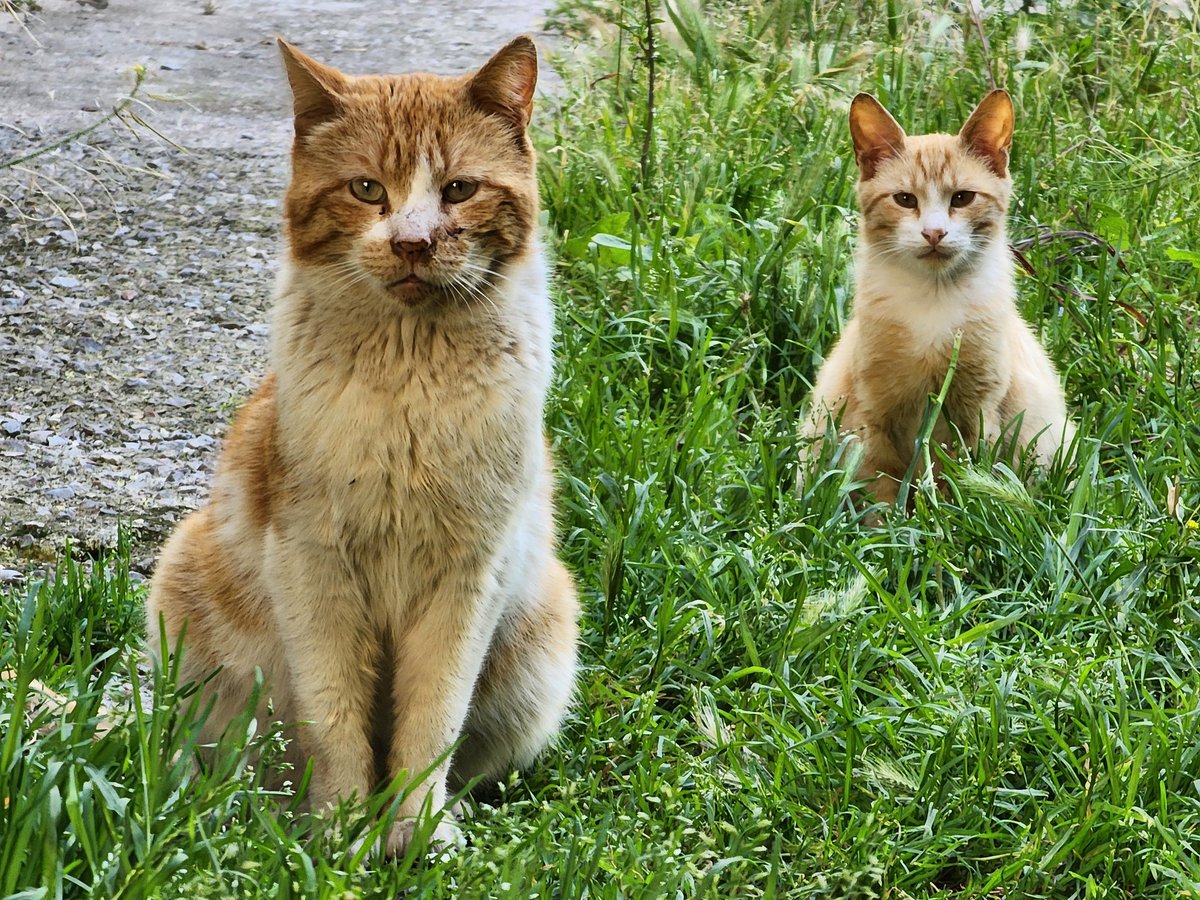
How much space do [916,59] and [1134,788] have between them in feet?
12.7

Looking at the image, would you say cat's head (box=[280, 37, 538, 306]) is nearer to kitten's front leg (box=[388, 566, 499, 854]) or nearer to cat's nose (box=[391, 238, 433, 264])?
cat's nose (box=[391, 238, 433, 264])

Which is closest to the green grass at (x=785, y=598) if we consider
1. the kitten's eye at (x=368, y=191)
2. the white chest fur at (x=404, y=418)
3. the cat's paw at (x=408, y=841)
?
the cat's paw at (x=408, y=841)

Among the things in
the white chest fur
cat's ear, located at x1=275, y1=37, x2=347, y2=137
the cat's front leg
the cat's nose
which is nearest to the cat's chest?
the white chest fur

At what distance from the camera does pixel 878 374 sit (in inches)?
159

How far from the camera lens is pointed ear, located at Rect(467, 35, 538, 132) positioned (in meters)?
2.76

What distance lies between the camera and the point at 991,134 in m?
4.10

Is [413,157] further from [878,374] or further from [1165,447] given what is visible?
[1165,447]

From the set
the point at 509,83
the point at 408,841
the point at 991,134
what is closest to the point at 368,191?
the point at 509,83

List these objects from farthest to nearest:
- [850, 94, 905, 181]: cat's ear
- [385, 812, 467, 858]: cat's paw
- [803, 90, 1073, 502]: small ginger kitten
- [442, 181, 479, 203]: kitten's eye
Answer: [850, 94, 905, 181]: cat's ear
[803, 90, 1073, 502]: small ginger kitten
[442, 181, 479, 203]: kitten's eye
[385, 812, 467, 858]: cat's paw

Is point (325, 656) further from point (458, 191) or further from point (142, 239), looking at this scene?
point (142, 239)

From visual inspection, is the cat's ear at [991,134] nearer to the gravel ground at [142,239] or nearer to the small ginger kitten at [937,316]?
the small ginger kitten at [937,316]

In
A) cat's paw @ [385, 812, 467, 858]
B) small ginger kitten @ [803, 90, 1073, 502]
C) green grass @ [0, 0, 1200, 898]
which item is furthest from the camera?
small ginger kitten @ [803, 90, 1073, 502]

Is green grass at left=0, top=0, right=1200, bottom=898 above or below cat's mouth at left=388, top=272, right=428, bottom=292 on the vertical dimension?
below

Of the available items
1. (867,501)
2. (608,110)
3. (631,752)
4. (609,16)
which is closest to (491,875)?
(631,752)
